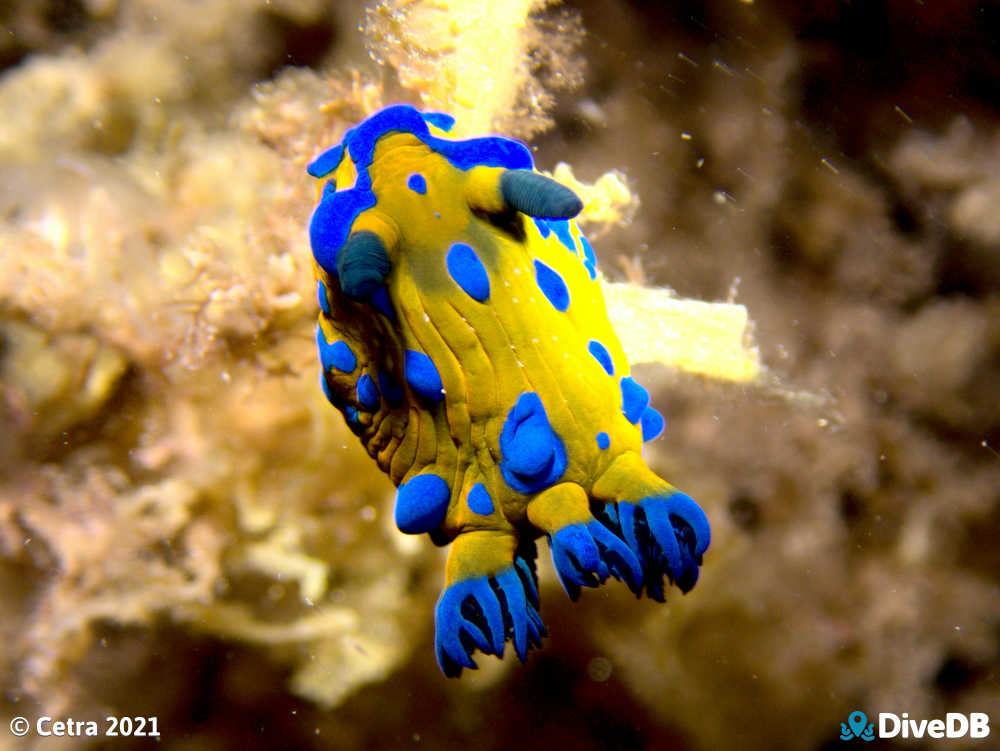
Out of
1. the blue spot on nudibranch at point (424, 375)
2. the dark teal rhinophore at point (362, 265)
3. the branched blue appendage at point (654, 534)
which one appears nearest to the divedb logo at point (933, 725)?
the branched blue appendage at point (654, 534)

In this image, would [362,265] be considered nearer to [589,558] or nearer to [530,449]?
[530,449]

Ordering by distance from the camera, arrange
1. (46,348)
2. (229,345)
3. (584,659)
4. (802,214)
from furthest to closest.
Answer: (584,659), (802,214), (229,345), (46,348)

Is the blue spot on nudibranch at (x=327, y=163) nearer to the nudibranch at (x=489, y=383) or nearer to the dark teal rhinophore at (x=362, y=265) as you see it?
the nudibranch at (x=489, y=383)

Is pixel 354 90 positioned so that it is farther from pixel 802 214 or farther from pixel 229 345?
pixel 802 214

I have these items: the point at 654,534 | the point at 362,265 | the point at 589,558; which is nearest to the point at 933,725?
the point at 654,534

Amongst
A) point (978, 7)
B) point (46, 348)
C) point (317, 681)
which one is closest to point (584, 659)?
point (317, 681)

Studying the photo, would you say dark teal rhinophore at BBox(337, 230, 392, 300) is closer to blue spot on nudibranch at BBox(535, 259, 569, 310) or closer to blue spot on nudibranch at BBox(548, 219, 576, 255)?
blue spot on nudibranch at BBox(535, 259, 569, 310)

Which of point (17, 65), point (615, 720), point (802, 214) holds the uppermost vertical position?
point (17, 65)
